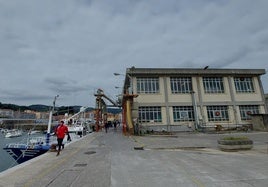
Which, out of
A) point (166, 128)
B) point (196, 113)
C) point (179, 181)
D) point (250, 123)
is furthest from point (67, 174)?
point (250, 123)

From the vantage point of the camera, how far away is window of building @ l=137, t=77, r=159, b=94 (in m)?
28.3

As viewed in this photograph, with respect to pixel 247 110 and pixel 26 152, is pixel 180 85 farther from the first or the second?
pixel 26 152

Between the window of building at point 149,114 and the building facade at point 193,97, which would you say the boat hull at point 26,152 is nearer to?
the building facade at point 193,97

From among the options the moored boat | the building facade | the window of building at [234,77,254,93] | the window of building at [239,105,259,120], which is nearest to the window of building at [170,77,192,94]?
the building facade

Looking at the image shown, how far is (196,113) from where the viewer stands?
27.8 metres

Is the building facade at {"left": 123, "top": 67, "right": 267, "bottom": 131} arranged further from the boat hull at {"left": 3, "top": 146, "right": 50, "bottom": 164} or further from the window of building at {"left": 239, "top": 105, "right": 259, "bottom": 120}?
the boat hull at {"left": 3, "top": 146, "right": 50, "bottom": 164}

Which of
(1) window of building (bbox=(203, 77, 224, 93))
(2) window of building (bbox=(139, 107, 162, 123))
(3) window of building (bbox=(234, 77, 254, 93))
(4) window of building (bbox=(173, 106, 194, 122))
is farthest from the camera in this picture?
(3) window of building (bbox=(234, 77, 254, 93))

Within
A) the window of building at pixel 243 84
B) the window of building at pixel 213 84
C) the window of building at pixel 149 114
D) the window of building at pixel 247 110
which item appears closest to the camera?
the window of building at pixel 149 114

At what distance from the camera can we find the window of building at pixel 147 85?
28.3 metres

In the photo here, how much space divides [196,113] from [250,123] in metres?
9.11

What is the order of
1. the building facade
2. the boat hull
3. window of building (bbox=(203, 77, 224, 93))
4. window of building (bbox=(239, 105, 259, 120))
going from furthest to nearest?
window of building (bbox=(203, 77, 224, 93)) < window of building (bbox=(239, 105, 259, 120)) < the building facade < the boat hull

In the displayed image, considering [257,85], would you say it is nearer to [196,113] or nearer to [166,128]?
[196,113]

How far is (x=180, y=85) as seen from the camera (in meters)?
29.4

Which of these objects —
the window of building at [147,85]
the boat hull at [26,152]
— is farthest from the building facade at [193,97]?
the boat hull at [26,152]
